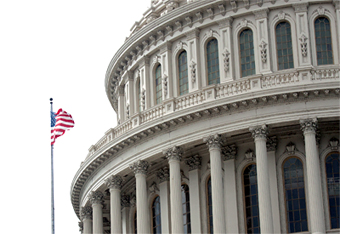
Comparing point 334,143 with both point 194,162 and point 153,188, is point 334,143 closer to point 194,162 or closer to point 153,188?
point 194,162

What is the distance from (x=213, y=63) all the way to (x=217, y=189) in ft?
26.8

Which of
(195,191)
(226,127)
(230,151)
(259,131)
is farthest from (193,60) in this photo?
(259,131)

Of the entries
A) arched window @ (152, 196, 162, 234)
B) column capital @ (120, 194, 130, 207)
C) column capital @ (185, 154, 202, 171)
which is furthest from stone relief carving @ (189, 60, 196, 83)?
column capital @ (120, 194, 130, 207)

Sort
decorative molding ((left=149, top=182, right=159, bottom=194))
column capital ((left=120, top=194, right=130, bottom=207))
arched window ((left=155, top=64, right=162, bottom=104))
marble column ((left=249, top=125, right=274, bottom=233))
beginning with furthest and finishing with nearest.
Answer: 1. column capital ((left=120, top=194, right=130, bottom=207))
2. arched window ((left=155, top=64, right=162, bottom=104))
3. decorative molding ((left=149, top=182, right=159, bottom=194))
4. marble column ((left=249, top=125, right=274, bottom=233))

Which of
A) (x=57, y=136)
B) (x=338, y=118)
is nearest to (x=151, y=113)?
(x=57, y=136)

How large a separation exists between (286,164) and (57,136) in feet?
44.1

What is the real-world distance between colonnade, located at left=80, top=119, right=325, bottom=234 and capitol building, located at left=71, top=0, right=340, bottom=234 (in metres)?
0.06

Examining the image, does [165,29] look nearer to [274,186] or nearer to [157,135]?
[157,135]

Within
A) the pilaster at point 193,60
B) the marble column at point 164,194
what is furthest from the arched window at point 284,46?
the marble column at point 164,194

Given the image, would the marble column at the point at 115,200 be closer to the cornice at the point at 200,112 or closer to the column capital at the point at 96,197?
the cornice at the point at 200,112

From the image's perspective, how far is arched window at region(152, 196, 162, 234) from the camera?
58.7 m

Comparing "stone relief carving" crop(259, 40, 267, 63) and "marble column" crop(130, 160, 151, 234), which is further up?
"stone relief carving" crop(259, 40, 267, 63)

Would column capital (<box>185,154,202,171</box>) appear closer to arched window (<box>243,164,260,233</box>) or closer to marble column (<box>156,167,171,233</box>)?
marble column (<box>156,167,171,233</box>)

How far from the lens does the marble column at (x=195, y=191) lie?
55969 mm
